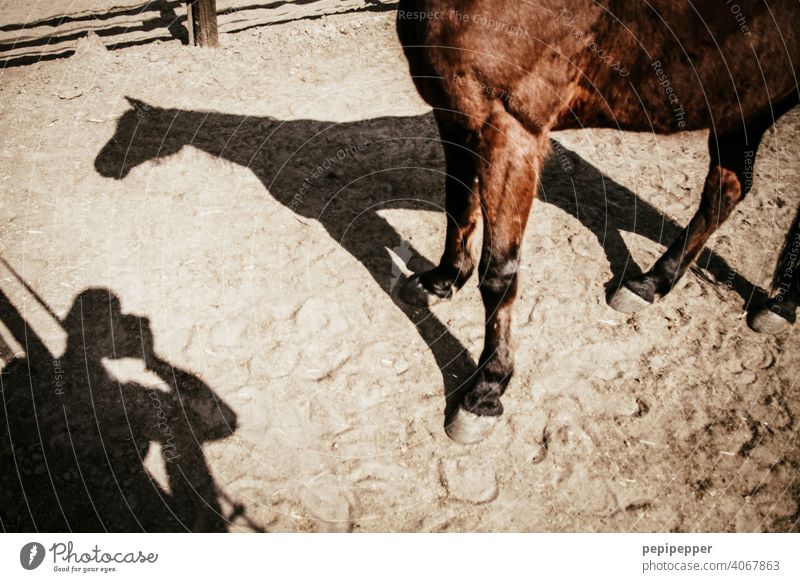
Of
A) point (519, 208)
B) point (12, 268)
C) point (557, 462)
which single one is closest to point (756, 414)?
point (557, 462)

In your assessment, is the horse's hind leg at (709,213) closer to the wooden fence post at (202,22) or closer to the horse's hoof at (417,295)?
the horse's hoof at (417,295)

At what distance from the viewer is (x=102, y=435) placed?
300cm

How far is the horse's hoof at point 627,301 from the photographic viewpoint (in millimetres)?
3721

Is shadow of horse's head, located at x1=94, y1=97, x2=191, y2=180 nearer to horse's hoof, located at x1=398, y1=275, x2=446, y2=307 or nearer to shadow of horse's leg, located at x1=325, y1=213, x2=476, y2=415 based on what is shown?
shadow of horse's leg, located at x1=325, y1=213, x2=476, y2=415

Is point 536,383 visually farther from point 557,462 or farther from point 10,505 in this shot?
point 10,505

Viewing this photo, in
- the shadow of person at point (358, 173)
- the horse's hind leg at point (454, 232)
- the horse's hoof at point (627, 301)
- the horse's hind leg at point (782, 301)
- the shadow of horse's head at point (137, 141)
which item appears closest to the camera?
the horse's hind leg at point (454, 232)

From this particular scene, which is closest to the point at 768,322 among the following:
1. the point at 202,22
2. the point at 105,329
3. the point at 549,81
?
the point at 549,81

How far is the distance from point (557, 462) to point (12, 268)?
448 cm

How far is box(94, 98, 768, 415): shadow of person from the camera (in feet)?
14.0

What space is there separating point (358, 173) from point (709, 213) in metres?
3.20

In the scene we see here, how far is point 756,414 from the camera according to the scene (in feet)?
10.3

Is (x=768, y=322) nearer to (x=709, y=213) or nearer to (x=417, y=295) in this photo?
(x=709, y=213)

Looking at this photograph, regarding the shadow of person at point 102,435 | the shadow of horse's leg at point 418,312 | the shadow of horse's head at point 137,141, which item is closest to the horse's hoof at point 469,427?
the shadow of horse's leg at point 418,312

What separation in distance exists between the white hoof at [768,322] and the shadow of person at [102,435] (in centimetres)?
396
